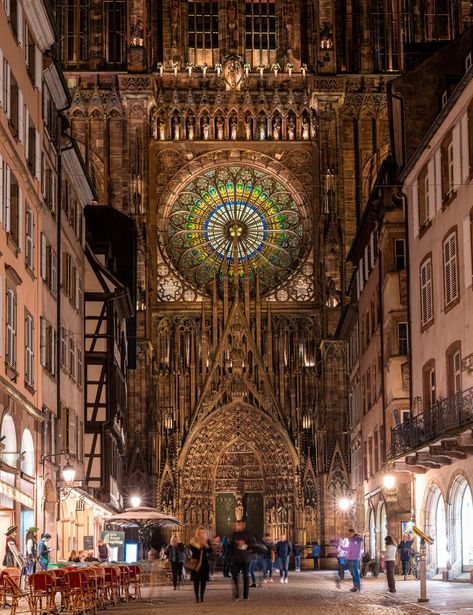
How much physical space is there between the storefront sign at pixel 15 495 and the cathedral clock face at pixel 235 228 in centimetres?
4708

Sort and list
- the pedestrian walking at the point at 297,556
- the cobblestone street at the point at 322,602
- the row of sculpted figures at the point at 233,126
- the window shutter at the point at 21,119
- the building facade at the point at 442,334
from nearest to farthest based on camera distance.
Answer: the cobblestone street at the point at 322,602 < the window shutter at the point at 21,119 < the building facade at the point at 442,334 < the pedestrian walking at the point at 297,556 < the row of sculpted figures at the point at 233,126

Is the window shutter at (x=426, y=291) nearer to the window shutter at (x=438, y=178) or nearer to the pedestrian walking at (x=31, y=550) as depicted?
the window shutter at (x=438, y=178)

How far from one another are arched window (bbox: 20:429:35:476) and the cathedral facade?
38.8m

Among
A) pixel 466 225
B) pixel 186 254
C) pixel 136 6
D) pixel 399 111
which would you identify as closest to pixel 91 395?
pixel 399 111

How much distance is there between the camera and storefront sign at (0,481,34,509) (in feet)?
99.3

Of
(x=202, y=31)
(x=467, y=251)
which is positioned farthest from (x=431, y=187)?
(x=202, y=31)

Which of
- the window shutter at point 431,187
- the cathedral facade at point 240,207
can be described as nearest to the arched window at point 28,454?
the window shutter at point 431,187

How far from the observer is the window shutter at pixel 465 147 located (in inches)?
1350

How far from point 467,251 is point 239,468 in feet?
156

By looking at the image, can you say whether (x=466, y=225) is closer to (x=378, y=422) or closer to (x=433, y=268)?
(x=433, y=268)

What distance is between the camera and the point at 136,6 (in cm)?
8194

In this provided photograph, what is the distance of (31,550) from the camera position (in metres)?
32.2

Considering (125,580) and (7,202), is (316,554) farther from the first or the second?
(7,202)

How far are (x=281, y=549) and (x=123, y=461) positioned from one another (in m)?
27.0
